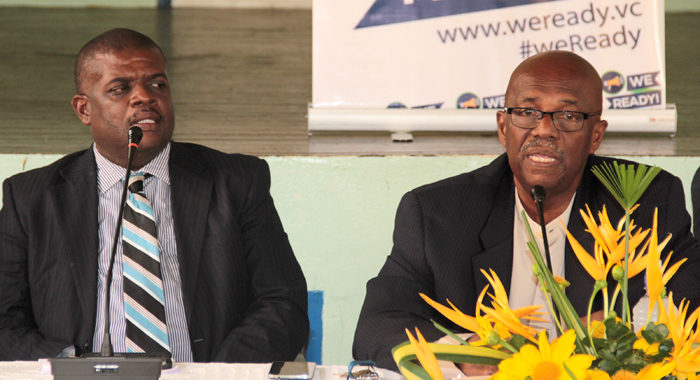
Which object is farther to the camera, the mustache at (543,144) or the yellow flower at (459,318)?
the mustache at (543,144)

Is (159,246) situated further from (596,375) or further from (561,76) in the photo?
(596,375)

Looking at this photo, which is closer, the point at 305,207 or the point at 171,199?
the point at 171,199

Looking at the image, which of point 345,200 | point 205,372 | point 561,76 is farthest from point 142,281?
point 561,76

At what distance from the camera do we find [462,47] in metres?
2.83

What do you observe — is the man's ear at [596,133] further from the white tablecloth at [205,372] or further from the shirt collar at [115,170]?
the shirt collar at [115,170]

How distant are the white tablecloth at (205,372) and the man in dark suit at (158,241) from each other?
1.59 ft

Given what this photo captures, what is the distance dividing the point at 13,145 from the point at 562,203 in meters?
1.91

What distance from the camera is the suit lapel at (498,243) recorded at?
1.99 m

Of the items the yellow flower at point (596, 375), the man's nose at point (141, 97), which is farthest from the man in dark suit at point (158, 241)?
the yellow flower at point (596, 375)

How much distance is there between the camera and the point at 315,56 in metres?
2.79

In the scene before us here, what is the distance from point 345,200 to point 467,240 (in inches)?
28.8

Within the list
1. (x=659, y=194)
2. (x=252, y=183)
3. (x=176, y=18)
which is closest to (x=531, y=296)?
(x=659, y=194)

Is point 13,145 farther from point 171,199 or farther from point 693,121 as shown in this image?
point 693,121

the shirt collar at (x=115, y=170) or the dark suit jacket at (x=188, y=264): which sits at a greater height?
the shirt collar at (x=115, y=170)
